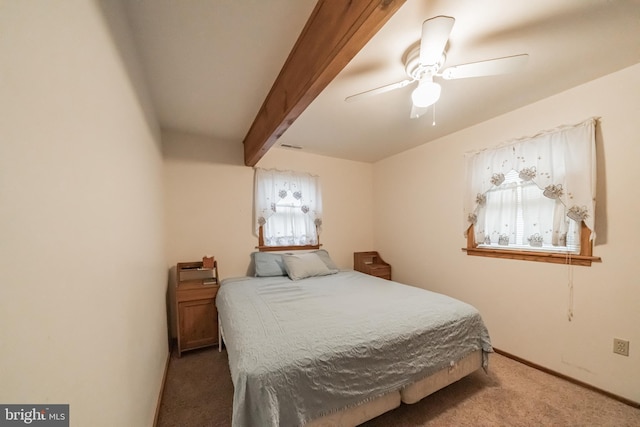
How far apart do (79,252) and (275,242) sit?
2.44 metres

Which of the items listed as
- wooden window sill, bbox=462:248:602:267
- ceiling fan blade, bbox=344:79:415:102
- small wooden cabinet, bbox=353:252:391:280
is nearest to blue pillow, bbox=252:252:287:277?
small wooden cabinet, bbox=353:252:391:280

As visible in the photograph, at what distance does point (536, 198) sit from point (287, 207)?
104 inches

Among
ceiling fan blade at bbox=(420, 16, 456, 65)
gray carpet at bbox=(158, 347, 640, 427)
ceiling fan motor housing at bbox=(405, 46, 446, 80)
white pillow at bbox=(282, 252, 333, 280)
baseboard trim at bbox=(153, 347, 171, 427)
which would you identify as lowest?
gray carpet at bbox=(158, 347, 640, 427)

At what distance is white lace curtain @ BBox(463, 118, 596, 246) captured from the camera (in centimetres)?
173

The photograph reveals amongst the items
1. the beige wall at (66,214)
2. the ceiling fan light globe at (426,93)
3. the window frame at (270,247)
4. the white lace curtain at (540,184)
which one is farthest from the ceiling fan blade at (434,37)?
the window frame at (270,247)

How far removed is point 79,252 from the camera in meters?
0.62

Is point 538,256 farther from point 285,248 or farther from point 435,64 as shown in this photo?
point 285,248

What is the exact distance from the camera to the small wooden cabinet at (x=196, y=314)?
2209 mm

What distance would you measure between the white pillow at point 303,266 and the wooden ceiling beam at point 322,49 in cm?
156

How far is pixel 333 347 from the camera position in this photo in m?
1.22

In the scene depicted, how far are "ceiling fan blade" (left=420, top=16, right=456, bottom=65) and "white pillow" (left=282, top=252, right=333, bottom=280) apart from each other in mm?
2263

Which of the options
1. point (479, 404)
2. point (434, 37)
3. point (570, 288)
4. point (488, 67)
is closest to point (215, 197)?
point (434, 37)

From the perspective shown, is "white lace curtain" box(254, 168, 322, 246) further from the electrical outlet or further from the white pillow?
the electrical outlet

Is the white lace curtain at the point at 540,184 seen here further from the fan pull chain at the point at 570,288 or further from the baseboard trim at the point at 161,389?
the baseboard trim at the point at 161,389
